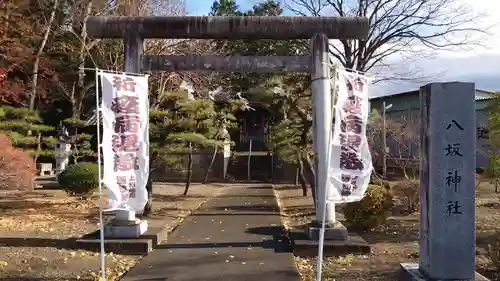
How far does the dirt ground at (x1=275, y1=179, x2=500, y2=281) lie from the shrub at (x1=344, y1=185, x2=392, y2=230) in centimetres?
27

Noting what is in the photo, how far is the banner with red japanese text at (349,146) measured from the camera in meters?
7.46

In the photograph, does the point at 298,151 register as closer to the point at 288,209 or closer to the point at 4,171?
the point at 288,209

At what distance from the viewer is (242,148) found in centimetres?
3778

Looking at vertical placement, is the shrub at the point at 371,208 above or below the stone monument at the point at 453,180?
below

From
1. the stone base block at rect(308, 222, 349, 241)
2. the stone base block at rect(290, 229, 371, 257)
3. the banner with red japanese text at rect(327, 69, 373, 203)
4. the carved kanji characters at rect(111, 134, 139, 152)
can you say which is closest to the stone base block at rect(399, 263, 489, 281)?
the banner with red japanese text at rect(327, 69, 373, 203)

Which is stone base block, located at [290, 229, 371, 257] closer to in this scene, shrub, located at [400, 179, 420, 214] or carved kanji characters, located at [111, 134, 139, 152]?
carved kanji characters, located at [111, 134, 139, 152]

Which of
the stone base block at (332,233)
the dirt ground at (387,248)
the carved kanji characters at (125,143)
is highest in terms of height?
the carved kanji characters at (125,143)

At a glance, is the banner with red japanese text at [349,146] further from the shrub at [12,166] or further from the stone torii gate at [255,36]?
the shrub at [12,166]

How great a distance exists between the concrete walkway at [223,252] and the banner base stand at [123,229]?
1.73 ft

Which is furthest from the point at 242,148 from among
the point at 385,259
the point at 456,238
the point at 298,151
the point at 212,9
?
the point at 456,238

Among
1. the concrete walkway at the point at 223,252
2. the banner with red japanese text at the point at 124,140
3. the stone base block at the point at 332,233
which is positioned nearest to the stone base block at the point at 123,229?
the concrete walkway at the point at 223,252

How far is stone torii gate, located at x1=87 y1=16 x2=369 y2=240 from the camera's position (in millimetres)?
9570

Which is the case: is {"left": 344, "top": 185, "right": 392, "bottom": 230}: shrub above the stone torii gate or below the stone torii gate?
below

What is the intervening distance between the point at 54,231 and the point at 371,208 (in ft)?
22.0
